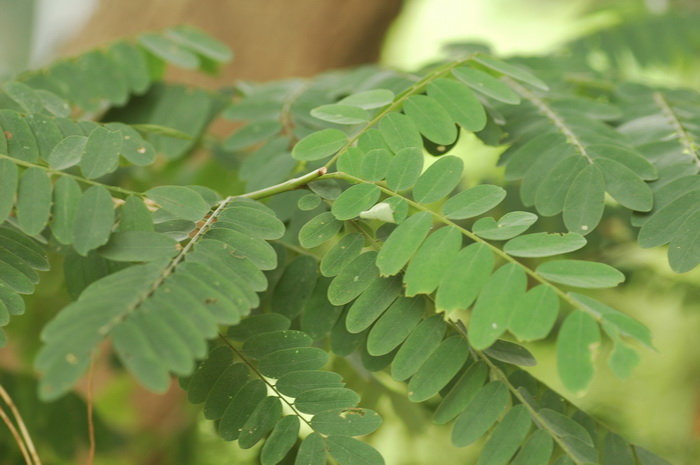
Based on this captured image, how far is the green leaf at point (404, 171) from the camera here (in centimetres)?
59

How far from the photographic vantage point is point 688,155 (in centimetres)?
68

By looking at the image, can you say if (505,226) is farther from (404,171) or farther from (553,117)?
(553,117)

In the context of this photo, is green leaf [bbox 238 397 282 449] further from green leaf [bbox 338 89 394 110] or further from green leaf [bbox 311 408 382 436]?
green leaf [bbox 338 89 394 110]

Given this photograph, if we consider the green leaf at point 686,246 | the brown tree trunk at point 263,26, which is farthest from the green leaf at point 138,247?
the brown tree trunk at point 263,26

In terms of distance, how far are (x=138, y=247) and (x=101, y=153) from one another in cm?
12

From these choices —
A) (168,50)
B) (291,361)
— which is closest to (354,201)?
(291,361)

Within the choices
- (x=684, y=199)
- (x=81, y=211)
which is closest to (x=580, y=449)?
(x=684, y=199)

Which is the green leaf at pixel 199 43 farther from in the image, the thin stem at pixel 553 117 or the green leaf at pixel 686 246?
the green leaf at pixel 686 246

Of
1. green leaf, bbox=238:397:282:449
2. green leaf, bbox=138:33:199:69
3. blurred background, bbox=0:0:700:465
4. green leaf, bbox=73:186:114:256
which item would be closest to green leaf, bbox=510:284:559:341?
green leaf, bbox=238:397:282:449

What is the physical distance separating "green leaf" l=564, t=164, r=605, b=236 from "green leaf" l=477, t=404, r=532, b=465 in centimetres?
18

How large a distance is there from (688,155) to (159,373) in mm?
573

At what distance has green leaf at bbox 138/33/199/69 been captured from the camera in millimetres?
1021

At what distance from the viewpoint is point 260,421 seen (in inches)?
21.9

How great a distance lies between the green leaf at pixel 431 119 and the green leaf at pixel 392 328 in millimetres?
198
